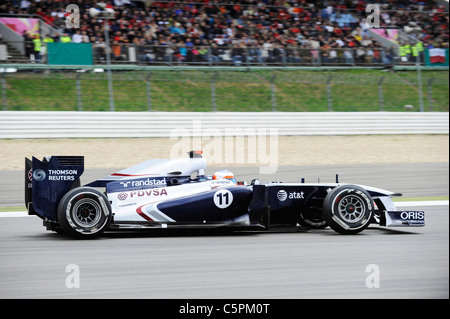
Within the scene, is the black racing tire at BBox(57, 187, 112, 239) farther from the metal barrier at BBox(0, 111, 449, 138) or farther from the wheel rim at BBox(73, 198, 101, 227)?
the metal barrier at BBox(0, 111, 449, 138)

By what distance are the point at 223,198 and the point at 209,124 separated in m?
10.2

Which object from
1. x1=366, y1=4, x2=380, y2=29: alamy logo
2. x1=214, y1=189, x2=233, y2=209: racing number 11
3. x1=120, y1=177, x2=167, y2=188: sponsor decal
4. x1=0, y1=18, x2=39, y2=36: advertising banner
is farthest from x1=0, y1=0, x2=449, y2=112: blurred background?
x1=214, y1=189, x2=233, y2=209: racing number 11

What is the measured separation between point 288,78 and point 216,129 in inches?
188

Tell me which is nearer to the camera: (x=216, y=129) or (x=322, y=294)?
(x=322, y=294)

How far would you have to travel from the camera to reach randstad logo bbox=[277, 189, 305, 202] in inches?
282

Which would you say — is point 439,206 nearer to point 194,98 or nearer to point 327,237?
point 327,237

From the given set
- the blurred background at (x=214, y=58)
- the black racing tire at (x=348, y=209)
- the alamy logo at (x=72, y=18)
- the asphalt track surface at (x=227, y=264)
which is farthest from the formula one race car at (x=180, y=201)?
the alamy logo at (x=72, y=18)

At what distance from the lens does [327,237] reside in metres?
7.07

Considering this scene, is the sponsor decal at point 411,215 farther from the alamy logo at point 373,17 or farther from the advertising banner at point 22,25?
the alamy logo at point 373,17

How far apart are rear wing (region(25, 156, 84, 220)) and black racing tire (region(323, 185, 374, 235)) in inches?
114

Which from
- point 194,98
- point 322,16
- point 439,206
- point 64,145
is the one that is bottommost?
point 439,206

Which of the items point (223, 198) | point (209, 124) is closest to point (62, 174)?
point (223, 198)

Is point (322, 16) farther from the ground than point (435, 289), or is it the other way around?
point (322, 16)
